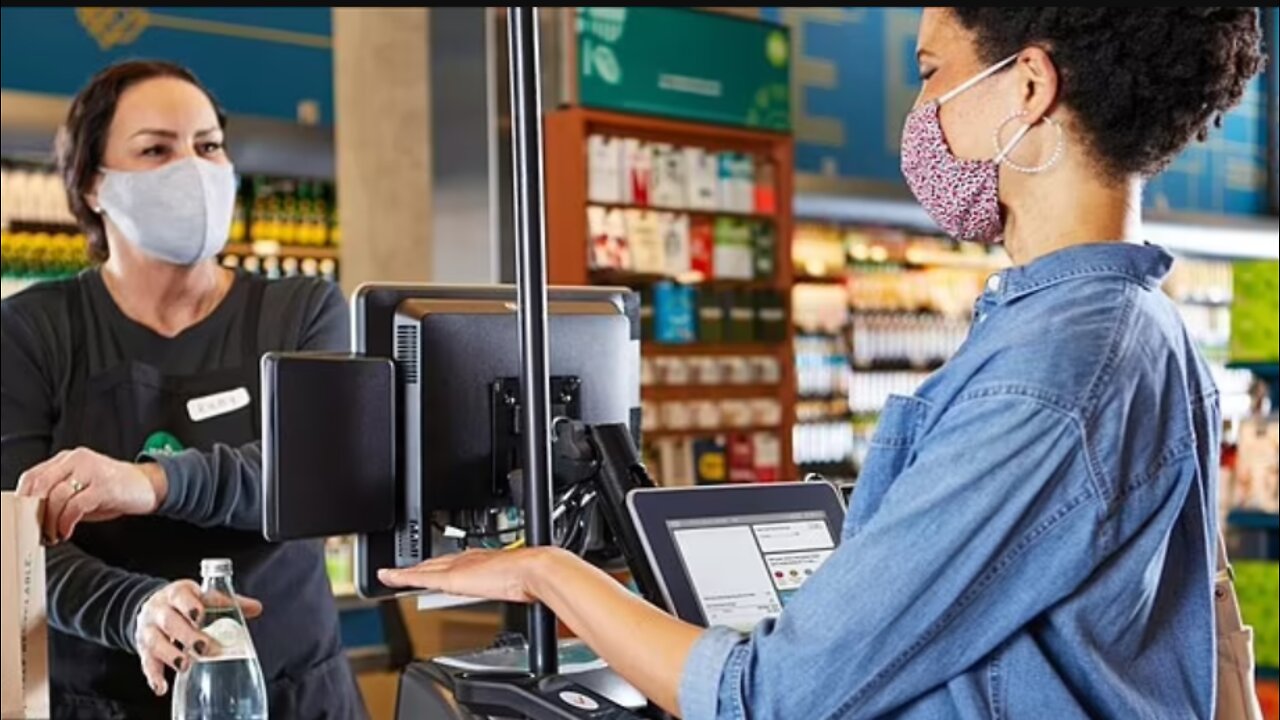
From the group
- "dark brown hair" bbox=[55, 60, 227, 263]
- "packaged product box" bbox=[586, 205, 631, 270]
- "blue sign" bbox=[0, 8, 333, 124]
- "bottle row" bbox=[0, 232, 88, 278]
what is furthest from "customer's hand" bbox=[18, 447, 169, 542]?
"packaged product box" bbox=[586, 205, 631, 270]

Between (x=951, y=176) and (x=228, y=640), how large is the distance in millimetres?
974

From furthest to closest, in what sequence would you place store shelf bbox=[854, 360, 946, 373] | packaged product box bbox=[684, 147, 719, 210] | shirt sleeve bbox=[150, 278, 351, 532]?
store shelf bbox=[854, 360, 946, 373] → packaged product box bbox=[684, 147, 719, 210] → shirt sleeve bbox=[150, 278, 351, 532]

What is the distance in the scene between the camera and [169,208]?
2896 mm

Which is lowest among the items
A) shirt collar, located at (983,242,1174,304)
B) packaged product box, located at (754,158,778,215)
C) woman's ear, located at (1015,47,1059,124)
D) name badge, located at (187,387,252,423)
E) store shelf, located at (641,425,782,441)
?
store shelf, located at (641,425,782,441)

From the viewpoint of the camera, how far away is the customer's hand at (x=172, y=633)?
1956 millimetres

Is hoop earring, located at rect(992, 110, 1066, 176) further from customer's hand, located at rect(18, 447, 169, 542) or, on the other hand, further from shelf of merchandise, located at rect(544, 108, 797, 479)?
shelf of merchandise, located at rect(544, 108, 797, 479)

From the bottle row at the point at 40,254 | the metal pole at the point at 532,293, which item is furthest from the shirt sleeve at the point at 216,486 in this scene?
the bottle row at the point at 40,254

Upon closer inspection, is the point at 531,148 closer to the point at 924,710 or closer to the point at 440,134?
the point at 924,710

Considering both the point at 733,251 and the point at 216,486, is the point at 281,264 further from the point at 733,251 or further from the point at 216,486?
the point at 216,486

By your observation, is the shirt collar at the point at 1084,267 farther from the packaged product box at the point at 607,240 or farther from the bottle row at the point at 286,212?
the bottle row at the point at 286,212

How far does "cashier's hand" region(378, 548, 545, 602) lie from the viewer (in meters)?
1.68

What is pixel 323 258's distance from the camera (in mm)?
8406

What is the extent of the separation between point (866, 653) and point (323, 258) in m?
7.18

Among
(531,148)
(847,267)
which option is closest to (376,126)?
(847,267)
